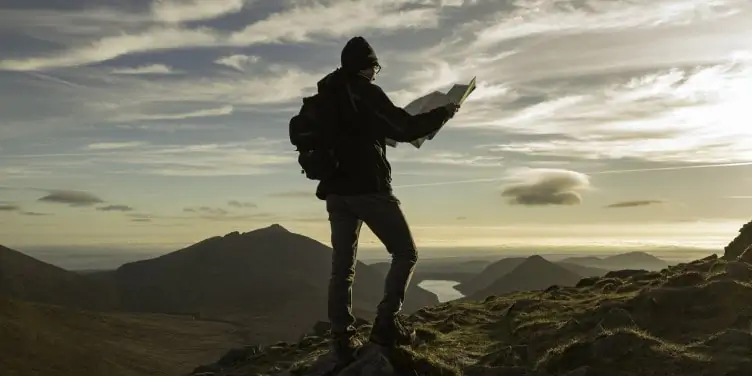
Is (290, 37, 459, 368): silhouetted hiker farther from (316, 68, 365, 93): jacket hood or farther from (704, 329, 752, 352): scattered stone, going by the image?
(704, 329, 752, 352): scattered stone

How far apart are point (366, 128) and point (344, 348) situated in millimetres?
3393

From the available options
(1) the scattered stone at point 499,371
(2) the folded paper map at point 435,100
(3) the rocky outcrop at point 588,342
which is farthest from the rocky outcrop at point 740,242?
(2) the folded paper map at point 435,100

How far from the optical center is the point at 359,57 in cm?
814

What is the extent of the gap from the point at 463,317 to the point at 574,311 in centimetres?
278

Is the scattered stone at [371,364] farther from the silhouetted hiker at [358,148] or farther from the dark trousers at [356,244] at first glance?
the silhouetted hiker at [358,148]

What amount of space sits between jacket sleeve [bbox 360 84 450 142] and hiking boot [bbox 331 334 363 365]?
3.19 meters

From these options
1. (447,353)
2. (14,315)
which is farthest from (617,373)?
(14,315)

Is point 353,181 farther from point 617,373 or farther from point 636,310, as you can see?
point 636,310

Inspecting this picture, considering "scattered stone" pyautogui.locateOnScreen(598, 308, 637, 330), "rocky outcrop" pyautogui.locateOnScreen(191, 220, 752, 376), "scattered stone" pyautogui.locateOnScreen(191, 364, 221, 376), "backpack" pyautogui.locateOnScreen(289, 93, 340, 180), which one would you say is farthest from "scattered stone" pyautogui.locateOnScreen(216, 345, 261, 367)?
"backpack" pyautogui.locateOnScreen(289, 93, 340, 180)

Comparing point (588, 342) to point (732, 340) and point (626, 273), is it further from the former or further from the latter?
point (626, 273)

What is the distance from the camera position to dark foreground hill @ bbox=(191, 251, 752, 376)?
8.31 metres

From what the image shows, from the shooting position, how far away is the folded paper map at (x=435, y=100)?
8.70 meters

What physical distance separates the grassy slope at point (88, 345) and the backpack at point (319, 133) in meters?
129

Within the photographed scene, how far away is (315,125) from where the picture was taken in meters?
8.12
